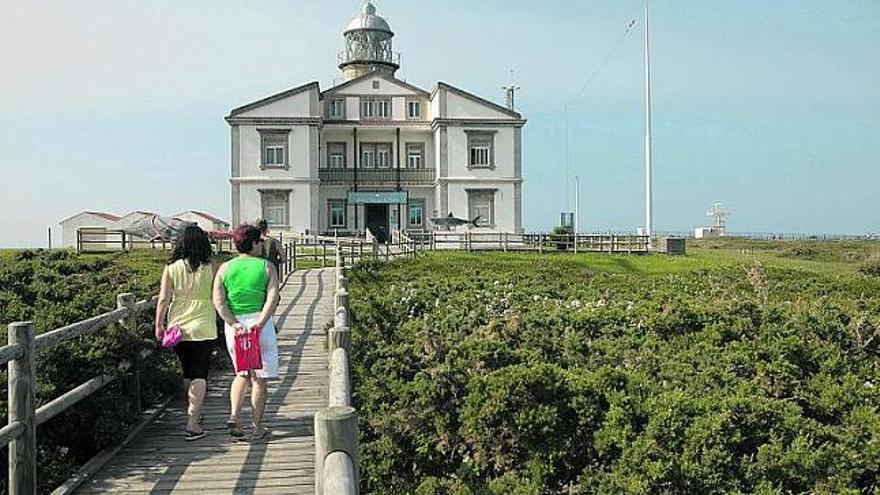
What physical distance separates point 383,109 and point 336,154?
401 cm

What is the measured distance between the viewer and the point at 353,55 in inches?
2370

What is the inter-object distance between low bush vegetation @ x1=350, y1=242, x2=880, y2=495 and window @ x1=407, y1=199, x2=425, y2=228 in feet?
139

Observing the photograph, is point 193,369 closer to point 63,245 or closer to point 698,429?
point 698,429

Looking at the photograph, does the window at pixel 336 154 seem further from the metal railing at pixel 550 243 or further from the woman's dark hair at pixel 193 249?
the woman's dark hair at pixel 193 249

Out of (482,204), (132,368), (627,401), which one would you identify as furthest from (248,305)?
(482,204)

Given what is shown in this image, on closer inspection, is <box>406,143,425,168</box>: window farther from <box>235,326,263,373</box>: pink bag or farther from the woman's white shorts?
<box>235,326,263,373</box>: pink bag

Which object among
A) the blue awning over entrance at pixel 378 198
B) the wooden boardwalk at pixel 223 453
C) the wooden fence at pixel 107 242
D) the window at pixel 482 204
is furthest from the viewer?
the blue awning over entrance at pixel 378 198

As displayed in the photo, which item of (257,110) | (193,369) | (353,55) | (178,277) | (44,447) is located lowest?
(44,447)

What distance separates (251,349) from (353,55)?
54.7m

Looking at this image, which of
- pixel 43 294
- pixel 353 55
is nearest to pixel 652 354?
pixel 43 294

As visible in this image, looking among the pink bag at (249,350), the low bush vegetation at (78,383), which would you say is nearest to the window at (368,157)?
the low bush vegetation at (78,383)

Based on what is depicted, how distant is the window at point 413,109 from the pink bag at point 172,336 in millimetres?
47382

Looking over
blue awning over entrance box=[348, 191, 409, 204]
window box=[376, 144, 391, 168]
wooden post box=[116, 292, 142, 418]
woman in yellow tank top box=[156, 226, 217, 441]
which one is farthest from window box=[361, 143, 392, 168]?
woman in yellow tank top box=[156, 226, 217, 441]

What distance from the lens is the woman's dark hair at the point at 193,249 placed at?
7.84m
